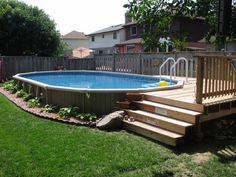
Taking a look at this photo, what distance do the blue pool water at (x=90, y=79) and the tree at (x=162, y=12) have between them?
29.9 ft

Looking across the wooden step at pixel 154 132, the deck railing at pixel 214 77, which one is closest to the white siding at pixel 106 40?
the deck railing at pixel 214 77

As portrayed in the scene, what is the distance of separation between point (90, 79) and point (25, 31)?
8636mm

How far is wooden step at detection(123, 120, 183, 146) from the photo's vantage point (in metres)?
5.39

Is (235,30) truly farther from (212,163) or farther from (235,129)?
(235,129)

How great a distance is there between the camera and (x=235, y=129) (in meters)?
6.21

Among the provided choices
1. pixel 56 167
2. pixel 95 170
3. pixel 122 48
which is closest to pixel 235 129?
pixel 95 170

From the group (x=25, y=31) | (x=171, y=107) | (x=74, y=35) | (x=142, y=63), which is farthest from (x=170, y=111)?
(x=74, y=35)

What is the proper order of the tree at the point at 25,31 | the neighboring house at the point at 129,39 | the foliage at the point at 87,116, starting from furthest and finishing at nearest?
1. the neighboring house at the point at 129,39
2. the tree at the point at 25,31
3. the foliage at the point at 87,116

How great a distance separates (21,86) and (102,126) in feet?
18.9

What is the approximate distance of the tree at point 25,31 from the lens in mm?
21016

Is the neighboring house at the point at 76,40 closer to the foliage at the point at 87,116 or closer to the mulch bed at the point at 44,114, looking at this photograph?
the mulch bed at the point at 44,114

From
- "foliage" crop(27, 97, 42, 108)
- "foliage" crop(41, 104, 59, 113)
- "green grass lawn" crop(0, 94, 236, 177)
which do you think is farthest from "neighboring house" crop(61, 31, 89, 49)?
"green grass lawn" crop(0, 94, 236, 177)

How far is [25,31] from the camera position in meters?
21.5

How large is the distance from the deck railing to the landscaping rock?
1.70m
